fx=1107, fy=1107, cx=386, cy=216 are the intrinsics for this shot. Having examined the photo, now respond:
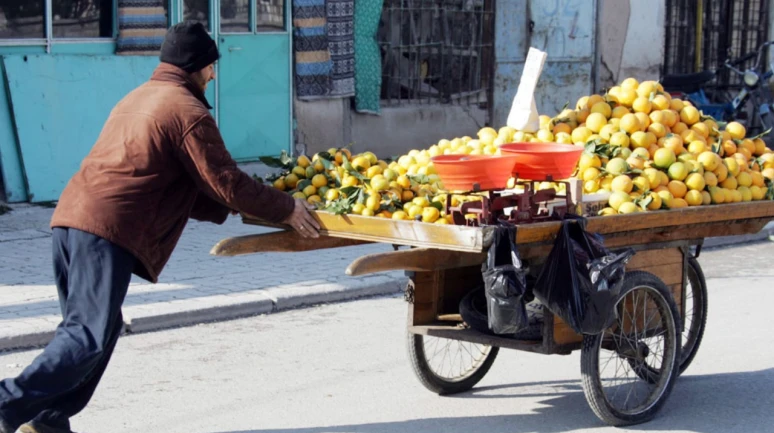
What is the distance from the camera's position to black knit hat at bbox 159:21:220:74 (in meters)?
4.21

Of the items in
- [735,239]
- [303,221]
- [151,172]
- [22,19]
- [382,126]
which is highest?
[22,19]

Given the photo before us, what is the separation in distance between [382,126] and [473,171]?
8615 millimetres

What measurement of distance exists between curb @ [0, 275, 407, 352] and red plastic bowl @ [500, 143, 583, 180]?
2914 mm

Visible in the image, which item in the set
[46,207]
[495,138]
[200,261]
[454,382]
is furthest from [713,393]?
[46,207]

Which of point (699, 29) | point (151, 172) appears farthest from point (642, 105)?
point (699, 29)

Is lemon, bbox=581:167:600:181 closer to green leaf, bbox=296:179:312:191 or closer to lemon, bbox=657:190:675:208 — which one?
lemon, bbox=657:190:675:208

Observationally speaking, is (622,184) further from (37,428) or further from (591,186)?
(37,428)

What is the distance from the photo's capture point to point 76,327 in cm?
412

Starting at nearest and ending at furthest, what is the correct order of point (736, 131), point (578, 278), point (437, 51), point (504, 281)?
point (504, 281) < point (578, 278) < point (736, 131) < point (437, 51)

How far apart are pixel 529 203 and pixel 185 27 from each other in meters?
1.51

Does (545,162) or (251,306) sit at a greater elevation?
(545,162)

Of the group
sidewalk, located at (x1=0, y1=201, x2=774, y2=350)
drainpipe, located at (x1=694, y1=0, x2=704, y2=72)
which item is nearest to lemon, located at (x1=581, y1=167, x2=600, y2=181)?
sidewalk, located at (x1=0, y1=201, x2=774, y2=350)

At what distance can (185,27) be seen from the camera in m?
Answer: 4.23

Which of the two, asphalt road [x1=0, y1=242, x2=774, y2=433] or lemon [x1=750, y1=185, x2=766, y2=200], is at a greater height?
lemon [x1=750, y1=185, x2=766, y2=200]
